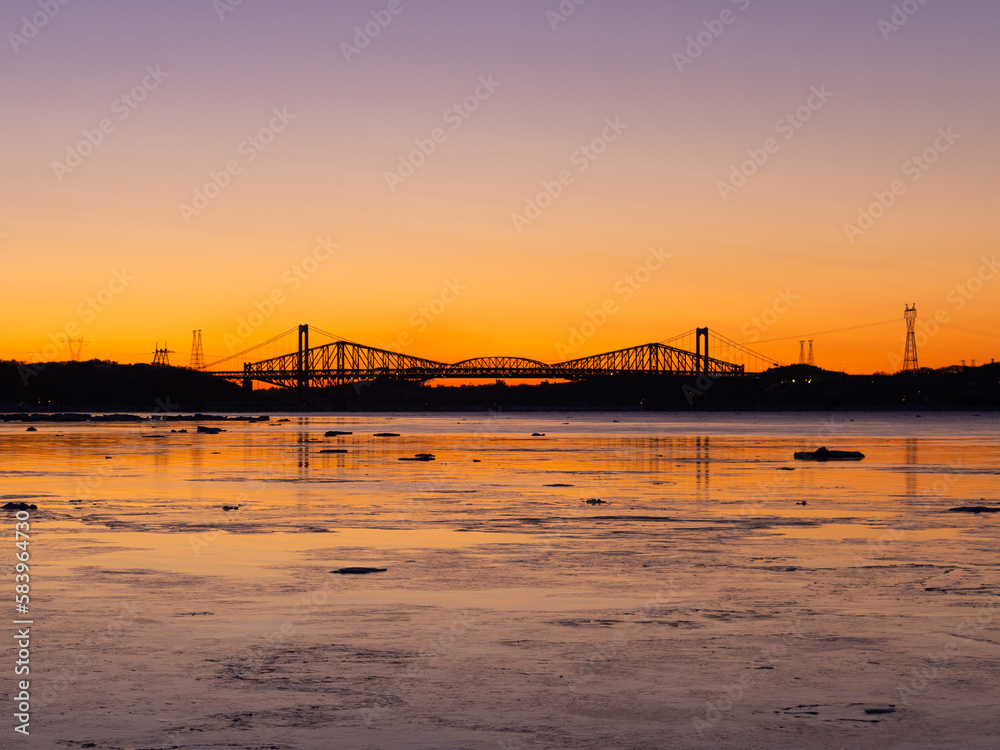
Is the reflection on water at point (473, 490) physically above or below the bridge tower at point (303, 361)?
below

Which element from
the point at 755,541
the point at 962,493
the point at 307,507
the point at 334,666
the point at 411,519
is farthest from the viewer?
the point at 962,493

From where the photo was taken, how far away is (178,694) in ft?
24.7

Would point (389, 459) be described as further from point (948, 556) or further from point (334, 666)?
point (334, 666)

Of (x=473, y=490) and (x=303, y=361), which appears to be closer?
(x=473, y=490)

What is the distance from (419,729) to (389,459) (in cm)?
3181

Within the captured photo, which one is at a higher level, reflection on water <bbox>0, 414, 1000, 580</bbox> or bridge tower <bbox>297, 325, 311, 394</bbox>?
bridge tower <bbox>297, 325, 311, 394</bbox>

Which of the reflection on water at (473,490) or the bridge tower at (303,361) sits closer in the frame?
the reflection on water at (473,490)

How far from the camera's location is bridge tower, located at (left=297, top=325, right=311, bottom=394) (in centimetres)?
15475

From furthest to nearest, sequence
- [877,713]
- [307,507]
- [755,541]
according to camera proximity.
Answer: [307,507] < [755,541] < [877,713]

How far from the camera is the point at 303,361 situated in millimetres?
175000

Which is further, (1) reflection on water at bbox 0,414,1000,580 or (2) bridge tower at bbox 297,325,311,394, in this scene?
(2) bridge tower at bbox 297,325,311,394

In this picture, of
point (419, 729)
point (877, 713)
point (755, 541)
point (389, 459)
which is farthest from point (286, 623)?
point (389, 459)

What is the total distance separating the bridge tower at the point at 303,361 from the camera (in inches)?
6093

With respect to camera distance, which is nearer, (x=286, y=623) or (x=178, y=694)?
(x=178, y=694)
